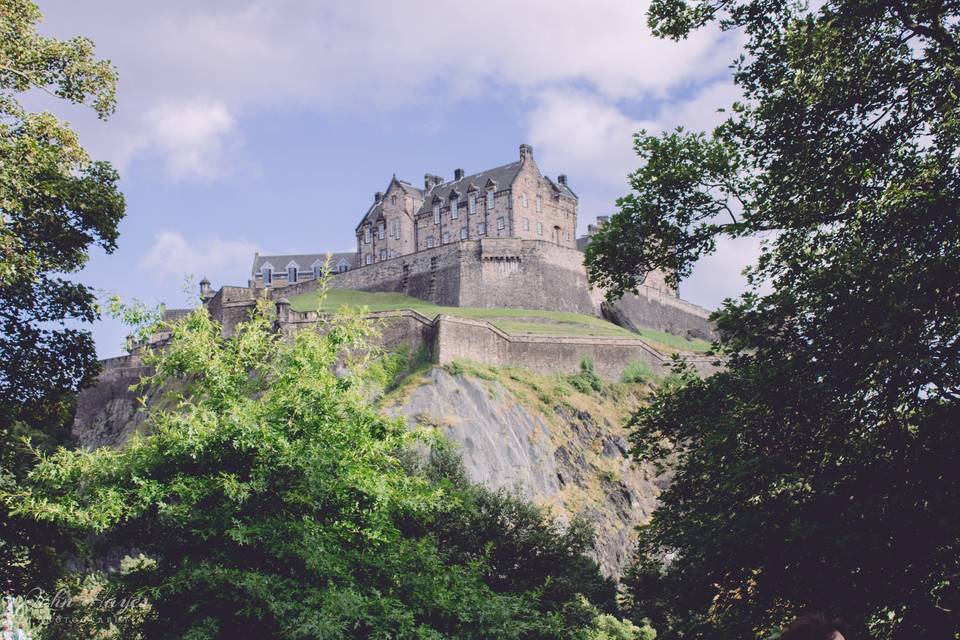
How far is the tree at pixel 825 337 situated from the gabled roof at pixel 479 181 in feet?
223

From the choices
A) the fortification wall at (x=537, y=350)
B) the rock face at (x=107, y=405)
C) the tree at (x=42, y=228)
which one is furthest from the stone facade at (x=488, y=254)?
the tree at (x=42, y=228)

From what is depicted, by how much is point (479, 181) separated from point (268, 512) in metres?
71.2

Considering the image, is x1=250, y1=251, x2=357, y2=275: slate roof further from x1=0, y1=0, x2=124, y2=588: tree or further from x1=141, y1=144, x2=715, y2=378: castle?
x1=0, y1=0, x2=124, y2=588: tree

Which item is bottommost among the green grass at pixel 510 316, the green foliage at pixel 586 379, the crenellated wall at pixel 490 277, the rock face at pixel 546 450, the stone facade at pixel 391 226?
the rock face at pixel 546 450

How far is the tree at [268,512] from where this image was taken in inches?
614

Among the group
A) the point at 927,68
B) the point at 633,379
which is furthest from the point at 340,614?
the point at 633,379

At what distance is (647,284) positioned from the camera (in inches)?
3467

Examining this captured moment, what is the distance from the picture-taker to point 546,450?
52531 mm

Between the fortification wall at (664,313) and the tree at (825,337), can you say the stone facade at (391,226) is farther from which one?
the tree at (825,337)

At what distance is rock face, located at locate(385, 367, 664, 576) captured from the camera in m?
48.3

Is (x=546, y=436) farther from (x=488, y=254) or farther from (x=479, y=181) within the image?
(x=479, y=181)

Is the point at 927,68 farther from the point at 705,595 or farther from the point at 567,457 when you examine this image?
the point at 567,457

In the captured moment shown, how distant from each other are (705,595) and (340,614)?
5.44 metres

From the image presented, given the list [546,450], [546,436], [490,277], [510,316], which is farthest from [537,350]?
[490,277]
